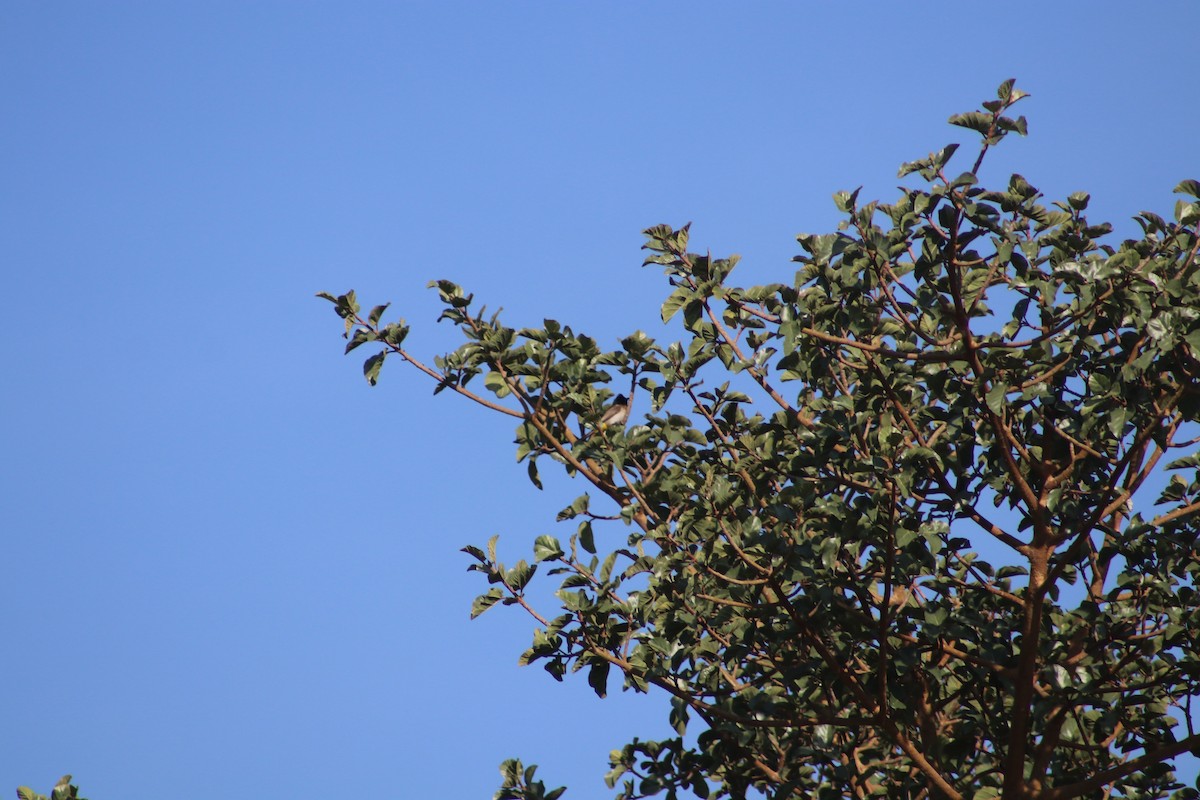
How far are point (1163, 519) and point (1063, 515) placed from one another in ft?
1.53

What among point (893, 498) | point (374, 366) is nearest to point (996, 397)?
point (893, 498)

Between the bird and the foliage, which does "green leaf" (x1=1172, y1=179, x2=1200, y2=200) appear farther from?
the foliage

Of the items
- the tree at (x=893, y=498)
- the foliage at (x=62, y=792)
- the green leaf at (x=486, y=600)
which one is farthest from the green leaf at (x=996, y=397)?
the foliage at (x=62, y=792)

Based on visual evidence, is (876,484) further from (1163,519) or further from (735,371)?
(1163,519)

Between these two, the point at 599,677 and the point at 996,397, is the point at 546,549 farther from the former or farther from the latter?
the point at 996,397

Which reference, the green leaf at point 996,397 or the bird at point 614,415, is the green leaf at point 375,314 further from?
the green leaf at point 996,397

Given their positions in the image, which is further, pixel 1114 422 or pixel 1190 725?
Answer: pixel 1190 725

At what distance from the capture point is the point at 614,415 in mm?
6105

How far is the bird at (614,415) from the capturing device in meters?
6.08

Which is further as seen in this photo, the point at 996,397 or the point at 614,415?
the point at 614,415

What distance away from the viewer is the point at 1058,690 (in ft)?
18.6

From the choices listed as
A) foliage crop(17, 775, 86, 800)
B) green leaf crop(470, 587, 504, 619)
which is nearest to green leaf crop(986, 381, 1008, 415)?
green leaf crop(470, 587, 504, 619)

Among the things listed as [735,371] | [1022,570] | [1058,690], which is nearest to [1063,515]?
[1022,570]

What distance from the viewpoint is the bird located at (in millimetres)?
6082
